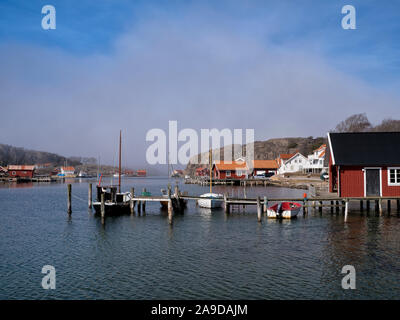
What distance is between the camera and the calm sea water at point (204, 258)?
55.0 feet

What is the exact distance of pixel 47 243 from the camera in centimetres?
2697

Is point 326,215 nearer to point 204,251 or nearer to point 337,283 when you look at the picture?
point 204,251

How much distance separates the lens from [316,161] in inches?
4636

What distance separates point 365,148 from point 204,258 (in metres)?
25.3

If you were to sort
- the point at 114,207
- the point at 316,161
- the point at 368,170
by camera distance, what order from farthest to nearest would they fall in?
the point at 316,161 < the point at 114,207 < the point at 368,170

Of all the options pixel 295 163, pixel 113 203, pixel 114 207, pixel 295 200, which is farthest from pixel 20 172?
pixel 295 200

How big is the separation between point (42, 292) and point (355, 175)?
3127cm

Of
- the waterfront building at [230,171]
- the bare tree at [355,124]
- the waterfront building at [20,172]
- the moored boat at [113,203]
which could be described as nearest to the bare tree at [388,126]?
the bare tree at [355,124]

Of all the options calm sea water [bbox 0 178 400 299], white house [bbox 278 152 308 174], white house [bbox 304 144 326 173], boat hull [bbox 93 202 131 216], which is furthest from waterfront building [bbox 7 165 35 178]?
calm sea water [bbox 0 178 400 299]

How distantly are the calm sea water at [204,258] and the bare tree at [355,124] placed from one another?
104m

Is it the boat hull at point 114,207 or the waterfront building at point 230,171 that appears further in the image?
the waterfront building at point 230,171

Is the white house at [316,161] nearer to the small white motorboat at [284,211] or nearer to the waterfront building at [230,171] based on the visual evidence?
the waterfront building at [230,171]

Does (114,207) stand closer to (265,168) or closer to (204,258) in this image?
(204,258)
